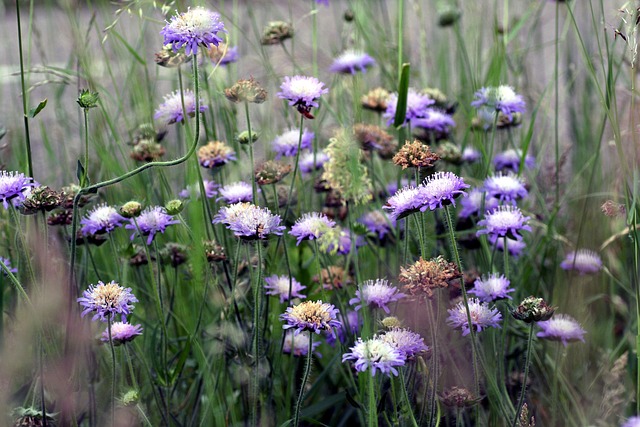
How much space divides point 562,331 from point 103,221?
0.76 m

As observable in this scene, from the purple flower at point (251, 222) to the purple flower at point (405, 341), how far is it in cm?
22

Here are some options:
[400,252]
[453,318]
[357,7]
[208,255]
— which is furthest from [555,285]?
[357,7]

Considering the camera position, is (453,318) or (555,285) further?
(555,285)

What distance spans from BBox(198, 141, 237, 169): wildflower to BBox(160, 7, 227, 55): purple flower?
349 millimetres

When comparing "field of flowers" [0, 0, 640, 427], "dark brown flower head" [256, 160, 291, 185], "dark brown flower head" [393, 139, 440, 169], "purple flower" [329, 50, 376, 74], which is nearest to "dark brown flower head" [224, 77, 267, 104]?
"field of flowers" [0, 0, 640, 427]

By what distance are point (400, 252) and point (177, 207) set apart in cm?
50

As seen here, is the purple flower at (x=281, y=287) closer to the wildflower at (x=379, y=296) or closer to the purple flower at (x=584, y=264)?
the wildflower at (x=379, y=296)

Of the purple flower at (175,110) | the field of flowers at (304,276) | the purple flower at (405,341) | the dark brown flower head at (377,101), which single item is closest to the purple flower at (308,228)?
the field of flowers at (304,276)

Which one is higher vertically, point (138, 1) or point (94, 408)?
point (138, 1)

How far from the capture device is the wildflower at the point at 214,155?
A: 4.97 feet

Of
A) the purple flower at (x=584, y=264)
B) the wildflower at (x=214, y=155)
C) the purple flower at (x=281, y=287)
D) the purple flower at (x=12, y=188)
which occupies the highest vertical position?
the wildflower at (x=214, y=155)

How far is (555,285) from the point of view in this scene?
5.15ft

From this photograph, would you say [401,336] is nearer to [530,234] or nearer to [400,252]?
[400,252]

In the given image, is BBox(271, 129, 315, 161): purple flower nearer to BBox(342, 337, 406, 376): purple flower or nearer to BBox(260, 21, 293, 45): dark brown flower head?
BBox(260, 21, 293, 45): dark brown flower head
